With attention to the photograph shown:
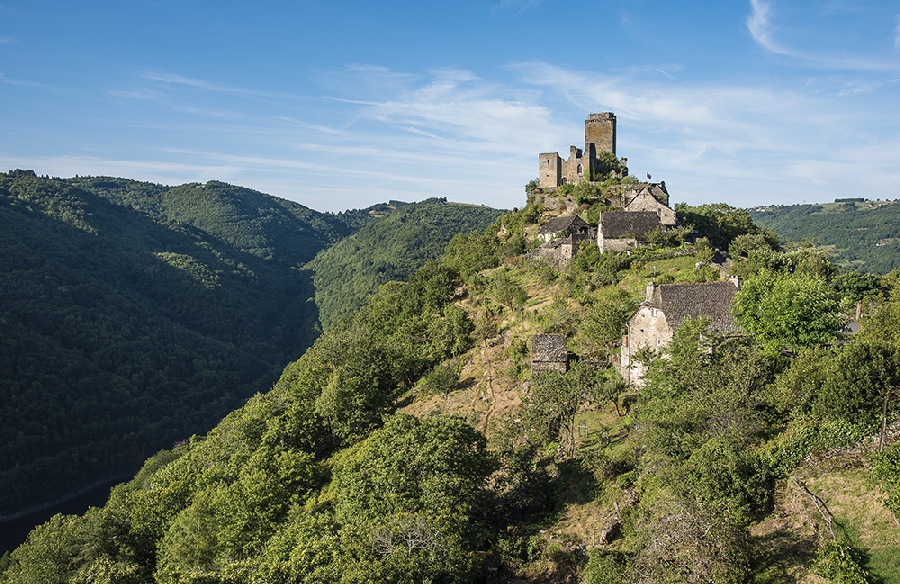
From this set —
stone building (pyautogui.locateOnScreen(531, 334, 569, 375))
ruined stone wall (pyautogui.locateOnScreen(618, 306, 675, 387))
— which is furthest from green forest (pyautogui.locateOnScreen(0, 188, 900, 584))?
ruined stone wall (pyautogui.locateOnScreen(618, 306, 675, 387))

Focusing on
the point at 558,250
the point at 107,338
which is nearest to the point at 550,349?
the point at 558,250

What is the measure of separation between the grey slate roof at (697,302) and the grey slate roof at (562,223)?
892 inches

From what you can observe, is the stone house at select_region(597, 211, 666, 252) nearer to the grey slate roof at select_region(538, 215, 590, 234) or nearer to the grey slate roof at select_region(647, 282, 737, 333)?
the grey slate roof at select_region(538, 215, 590, 234)

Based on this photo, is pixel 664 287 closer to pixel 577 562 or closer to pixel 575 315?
pixel 575 315

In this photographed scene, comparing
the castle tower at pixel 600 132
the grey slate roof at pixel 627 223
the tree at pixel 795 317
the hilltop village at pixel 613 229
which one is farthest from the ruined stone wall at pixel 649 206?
the tree at pixel 795 317

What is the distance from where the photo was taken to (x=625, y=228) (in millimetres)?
45219

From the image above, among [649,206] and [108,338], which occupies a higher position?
[649,206]

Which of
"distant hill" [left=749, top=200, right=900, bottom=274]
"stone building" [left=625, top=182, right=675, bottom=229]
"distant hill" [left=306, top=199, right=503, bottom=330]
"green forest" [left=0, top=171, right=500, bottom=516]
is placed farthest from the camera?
"distant hill" [left=306, top=199, right=503, bottom=330]

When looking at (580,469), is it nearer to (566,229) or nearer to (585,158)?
(566,229)

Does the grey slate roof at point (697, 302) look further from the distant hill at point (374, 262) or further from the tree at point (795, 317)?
the distant hill at point (374, 262)

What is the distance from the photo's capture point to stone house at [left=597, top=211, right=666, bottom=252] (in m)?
44.5

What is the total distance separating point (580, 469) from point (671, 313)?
29.5 ft

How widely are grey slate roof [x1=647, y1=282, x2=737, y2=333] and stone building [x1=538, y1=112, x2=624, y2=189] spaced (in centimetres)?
3360

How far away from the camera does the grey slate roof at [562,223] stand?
1974 inches
